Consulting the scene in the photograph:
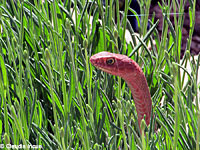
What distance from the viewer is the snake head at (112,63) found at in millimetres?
681

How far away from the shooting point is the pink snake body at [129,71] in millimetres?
684

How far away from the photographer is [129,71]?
72 centimetres

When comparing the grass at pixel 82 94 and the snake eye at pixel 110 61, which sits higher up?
the snake eye at pixel 110 61

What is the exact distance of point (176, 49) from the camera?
837mm

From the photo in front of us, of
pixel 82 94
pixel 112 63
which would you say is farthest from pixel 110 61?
pixel 82 94

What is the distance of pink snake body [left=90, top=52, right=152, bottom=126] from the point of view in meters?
0.68

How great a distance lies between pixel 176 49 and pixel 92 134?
29 cm

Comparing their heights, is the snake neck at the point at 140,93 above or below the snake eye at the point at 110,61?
below

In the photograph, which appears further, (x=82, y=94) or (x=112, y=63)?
(x=82, y=94)

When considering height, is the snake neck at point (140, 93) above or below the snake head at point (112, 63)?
below

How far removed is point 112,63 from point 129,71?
0.04 metres

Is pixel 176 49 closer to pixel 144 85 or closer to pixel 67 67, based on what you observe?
pixel 144 85

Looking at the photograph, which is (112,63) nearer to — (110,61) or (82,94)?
(110,61)

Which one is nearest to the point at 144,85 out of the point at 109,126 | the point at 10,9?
the point at 109,126
